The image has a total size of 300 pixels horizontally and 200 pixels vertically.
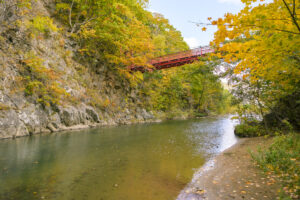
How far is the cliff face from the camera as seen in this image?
8812mm

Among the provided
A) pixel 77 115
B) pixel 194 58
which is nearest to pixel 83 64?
pixel 77 115

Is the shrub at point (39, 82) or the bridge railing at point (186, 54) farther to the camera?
the bridge railing at point (186, 54)

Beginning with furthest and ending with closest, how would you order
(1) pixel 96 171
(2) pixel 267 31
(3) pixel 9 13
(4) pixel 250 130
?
(3) pixel 9 13
(4) pixel 250 130
(1) pixel 96 171
(2) pixel 267 31

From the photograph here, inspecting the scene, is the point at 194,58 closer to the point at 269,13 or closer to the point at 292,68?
the point at 292,68

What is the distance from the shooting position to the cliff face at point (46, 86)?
8.81 metres

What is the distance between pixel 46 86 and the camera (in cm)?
1055

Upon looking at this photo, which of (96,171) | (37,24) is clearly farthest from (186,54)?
(96,171)

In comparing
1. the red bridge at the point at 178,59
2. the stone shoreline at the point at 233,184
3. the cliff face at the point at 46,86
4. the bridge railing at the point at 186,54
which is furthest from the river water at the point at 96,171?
the red bridge at the point at 178,59

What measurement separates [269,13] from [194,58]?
51.2 ft

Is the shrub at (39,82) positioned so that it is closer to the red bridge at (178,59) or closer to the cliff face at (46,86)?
the cliff face at (46,86)

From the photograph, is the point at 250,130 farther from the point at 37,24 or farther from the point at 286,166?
the point at 37,24

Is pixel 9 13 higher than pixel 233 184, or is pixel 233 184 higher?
pixel 9 13

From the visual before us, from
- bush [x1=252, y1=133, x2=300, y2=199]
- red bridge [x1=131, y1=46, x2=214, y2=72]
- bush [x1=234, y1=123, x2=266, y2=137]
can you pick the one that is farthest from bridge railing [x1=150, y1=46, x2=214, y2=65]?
bush [x1=252, y1=133, x2=300, y2=199]

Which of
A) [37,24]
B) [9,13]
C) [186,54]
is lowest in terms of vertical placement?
[186,54]
